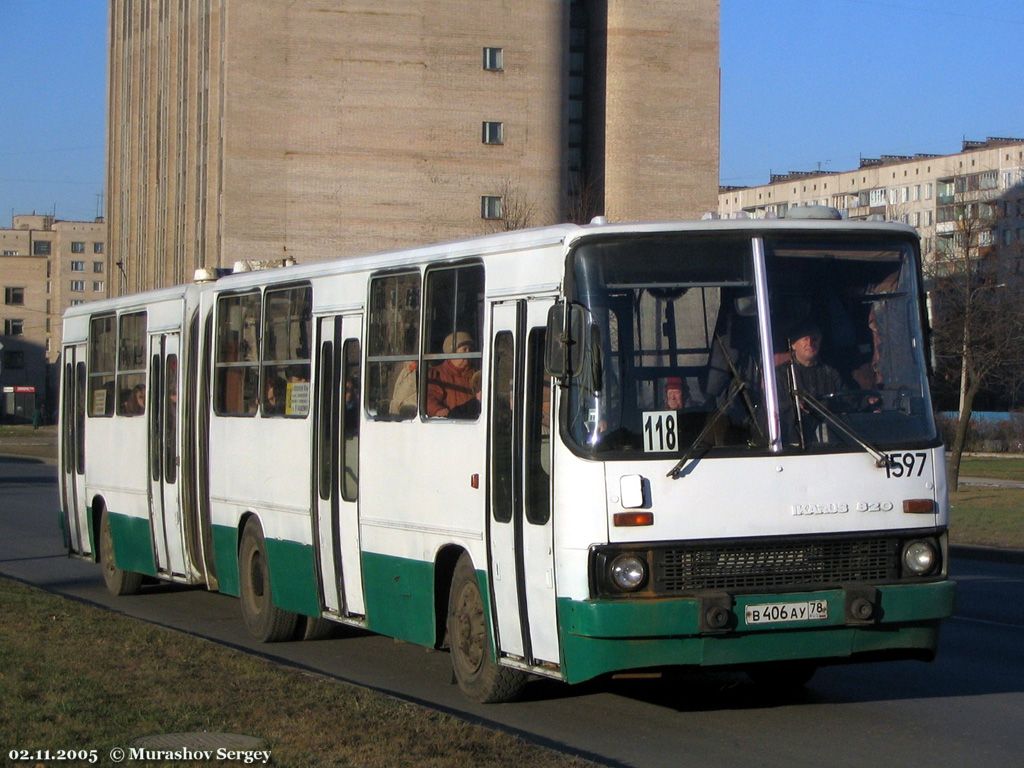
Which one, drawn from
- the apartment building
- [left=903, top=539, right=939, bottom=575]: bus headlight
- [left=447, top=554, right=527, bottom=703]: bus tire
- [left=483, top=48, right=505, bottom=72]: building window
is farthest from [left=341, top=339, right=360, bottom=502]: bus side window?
the apartment building

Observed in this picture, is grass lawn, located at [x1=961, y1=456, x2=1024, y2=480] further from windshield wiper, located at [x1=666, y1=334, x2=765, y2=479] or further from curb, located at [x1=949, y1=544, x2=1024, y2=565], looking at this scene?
windshield wiper, located at [x1=666, y1=334, x2=765, y2=479]

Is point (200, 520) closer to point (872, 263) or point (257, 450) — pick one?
point (257, 450)

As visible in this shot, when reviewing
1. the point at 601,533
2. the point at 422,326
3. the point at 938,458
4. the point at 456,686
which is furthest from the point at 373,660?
the point at 938,458

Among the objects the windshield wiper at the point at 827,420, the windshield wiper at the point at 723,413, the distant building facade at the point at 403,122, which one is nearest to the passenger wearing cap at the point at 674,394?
the windshield wiper at the point at 723,413

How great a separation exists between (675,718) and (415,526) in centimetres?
216

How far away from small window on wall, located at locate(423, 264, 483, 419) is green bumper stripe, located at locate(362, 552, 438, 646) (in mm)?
1049

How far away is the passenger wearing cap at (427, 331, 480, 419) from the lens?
991 centimetres

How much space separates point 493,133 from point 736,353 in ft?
218

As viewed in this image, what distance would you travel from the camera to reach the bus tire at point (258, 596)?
1300 centimetres

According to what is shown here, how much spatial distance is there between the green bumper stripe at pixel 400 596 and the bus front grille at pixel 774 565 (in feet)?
7.23

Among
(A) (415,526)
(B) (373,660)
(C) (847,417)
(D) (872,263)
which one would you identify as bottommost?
(B) (373,660)

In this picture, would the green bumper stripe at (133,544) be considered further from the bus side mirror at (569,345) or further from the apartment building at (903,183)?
the apartment building at (903,183)

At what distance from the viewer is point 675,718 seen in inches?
370

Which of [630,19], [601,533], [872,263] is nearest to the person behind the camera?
[601,533]
